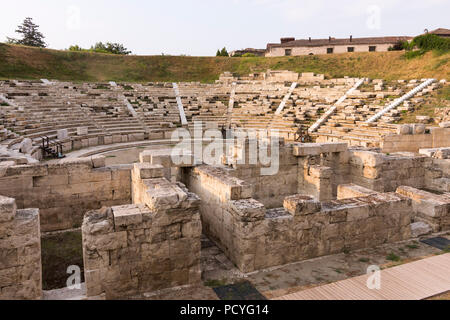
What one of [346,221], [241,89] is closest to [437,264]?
[346,221]

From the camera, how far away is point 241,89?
107 ft

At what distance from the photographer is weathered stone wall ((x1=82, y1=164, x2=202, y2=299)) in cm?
526

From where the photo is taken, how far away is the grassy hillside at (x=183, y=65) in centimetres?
3061

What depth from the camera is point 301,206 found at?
21.5 ft

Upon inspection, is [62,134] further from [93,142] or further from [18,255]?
[18,255]

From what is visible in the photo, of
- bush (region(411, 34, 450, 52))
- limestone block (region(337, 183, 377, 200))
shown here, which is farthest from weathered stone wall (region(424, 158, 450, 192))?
bush (region(411, 34, 450, 52))

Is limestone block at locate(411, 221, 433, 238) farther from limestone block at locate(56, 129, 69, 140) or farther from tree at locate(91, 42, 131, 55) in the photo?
tree at locate(91, 42, 131, 55)

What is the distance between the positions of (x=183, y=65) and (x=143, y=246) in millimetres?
37118

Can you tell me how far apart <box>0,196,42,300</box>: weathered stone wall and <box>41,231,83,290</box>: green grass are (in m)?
0.87

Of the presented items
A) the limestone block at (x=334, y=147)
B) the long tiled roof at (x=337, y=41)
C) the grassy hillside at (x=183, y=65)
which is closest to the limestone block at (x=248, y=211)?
the limestone block at (x=334, y=147)

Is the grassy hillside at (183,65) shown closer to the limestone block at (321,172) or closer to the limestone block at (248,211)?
the limestone block at (321,172)

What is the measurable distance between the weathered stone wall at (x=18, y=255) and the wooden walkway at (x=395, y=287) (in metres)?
3.71

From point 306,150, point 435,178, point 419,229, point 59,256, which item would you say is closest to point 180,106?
point 306,150

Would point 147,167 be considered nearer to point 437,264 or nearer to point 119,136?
point 437,264
